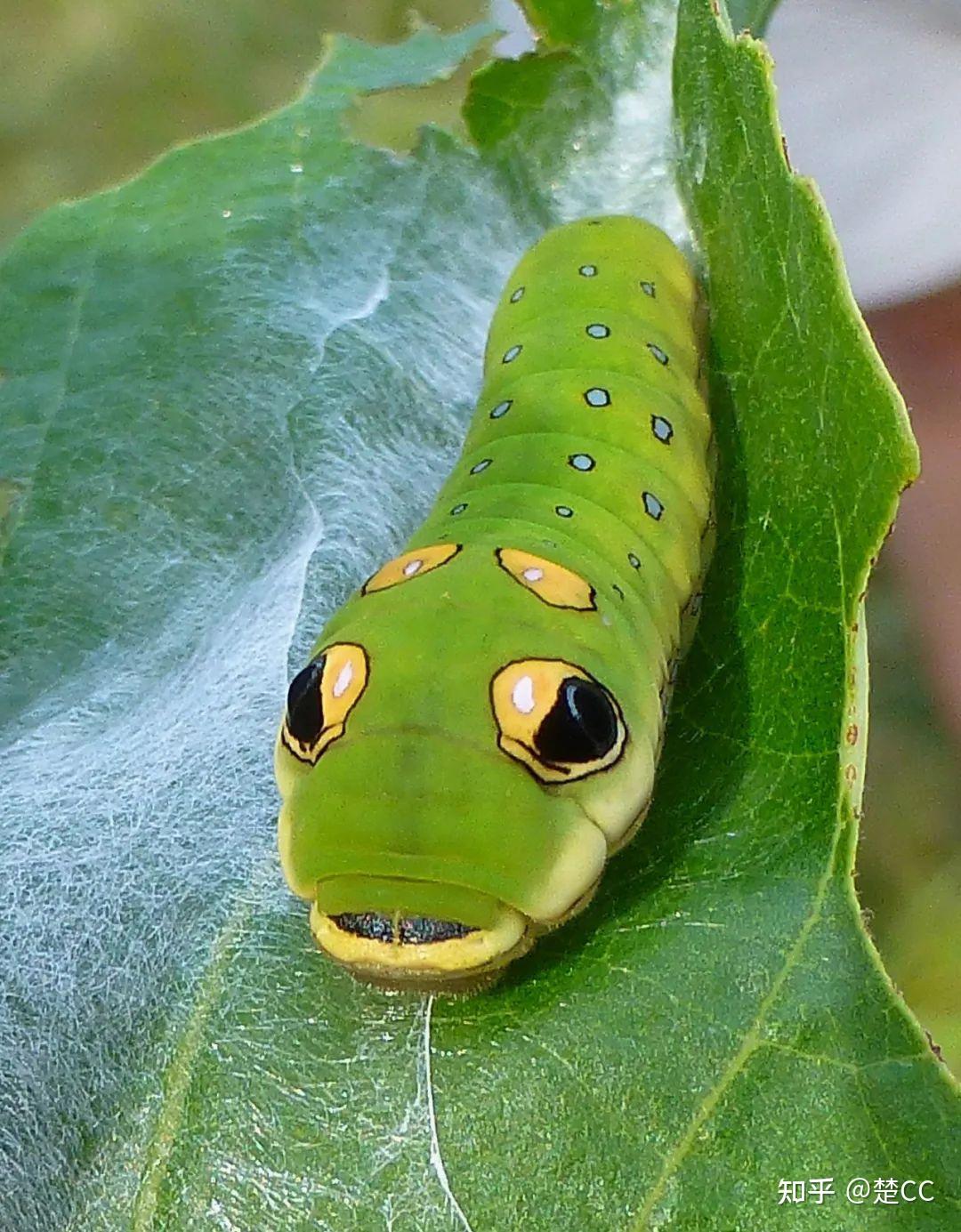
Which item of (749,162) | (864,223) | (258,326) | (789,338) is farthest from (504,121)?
(864,223)

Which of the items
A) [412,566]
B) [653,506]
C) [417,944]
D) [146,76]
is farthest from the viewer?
Answer: [146,76]

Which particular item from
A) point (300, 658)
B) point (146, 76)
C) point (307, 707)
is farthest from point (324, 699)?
point (146, 76)

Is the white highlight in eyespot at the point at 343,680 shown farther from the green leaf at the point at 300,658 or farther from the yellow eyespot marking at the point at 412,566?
the green leaf at the point at 300,658

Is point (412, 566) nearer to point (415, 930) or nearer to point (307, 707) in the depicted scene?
point (307, 707)

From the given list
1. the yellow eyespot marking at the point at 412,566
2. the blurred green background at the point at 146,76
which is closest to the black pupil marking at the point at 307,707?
the yellow eyespot marking at the point at 412,566

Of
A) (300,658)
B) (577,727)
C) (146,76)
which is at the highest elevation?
(146,76)

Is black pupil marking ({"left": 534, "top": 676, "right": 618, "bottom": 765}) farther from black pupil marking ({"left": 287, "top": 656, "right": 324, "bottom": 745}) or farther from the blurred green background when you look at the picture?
the blurred green background
